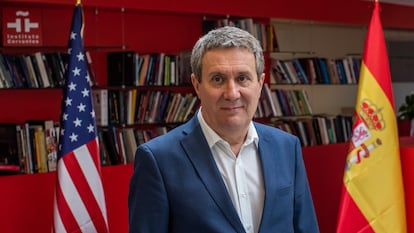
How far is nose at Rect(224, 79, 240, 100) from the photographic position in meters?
1.66

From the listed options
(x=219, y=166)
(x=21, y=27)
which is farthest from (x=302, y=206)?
(x=21, y=27)

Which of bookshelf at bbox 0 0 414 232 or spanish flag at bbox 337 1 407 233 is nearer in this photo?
spanish flag at bbox 337 1 407 233

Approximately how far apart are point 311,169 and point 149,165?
389 centimetres

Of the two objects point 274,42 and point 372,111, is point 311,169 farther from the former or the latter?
point 372,111

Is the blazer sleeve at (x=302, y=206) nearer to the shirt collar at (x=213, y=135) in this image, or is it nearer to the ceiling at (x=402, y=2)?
the shirt collar at (x=213, y=135)

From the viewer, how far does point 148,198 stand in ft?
5.51

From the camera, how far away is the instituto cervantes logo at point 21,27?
4.38 meters

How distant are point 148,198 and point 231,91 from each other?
408 millimetres

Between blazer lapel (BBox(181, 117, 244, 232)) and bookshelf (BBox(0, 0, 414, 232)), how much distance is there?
98.4 inches

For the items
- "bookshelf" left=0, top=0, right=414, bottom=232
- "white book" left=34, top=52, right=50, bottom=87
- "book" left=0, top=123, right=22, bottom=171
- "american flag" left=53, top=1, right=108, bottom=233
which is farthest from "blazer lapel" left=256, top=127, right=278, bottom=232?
"white book" left=34, top=52, right=50, bottom=87

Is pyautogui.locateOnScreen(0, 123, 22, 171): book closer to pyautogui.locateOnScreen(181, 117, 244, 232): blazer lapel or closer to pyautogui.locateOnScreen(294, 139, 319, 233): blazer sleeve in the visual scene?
pyautogui.locateOnScreen(181, 117, 244, 232): blazer lapel

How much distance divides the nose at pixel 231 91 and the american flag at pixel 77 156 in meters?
2.17

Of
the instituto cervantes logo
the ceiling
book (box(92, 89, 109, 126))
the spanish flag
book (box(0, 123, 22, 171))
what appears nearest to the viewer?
the spanish flag

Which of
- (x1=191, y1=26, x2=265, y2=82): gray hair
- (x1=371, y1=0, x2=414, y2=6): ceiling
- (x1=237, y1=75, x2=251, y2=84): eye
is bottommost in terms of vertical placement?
(x1=237, y1=75, x2=251, y2=84): eye
